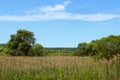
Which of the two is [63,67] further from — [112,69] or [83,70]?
[112,69]

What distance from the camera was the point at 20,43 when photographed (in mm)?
47406

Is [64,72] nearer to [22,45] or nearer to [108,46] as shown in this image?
[108,46]

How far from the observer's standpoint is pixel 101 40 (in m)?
18.5

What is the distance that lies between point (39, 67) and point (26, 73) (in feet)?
3.28

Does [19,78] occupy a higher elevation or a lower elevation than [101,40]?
lower

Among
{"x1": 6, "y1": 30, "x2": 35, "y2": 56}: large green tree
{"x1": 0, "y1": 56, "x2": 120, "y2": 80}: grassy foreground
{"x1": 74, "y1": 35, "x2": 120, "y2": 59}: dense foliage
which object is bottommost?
{"x1": 0, "y1": 56, "x2": 120, "y2": 80}: grassy foreground

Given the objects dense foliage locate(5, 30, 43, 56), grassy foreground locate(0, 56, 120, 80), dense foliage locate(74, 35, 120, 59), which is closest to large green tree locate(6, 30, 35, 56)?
dense foliage locate(5, 30, 43, 56)

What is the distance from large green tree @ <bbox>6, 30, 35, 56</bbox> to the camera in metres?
46.8

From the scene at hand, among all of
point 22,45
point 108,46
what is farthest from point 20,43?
point 108,46

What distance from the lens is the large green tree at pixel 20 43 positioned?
4681cm

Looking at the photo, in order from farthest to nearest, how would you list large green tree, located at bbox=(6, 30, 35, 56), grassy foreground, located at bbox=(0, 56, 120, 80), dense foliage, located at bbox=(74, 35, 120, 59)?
large green tree, located at bbox=(6, 30, 35, 56) < dense foliage, located at bbox=(74, 35, 120, 59) < grassy foreground, located at bbox=(0, 56, 120, 80)

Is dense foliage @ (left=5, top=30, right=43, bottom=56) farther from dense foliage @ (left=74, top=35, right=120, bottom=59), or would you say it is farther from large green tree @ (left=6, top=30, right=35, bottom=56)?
dense foliage @ (left=74, top=35, right=120, bottom=59)

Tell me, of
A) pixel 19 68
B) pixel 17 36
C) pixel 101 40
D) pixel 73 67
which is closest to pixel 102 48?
pixel 101 40

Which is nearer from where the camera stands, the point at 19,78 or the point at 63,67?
the point at 19,78
